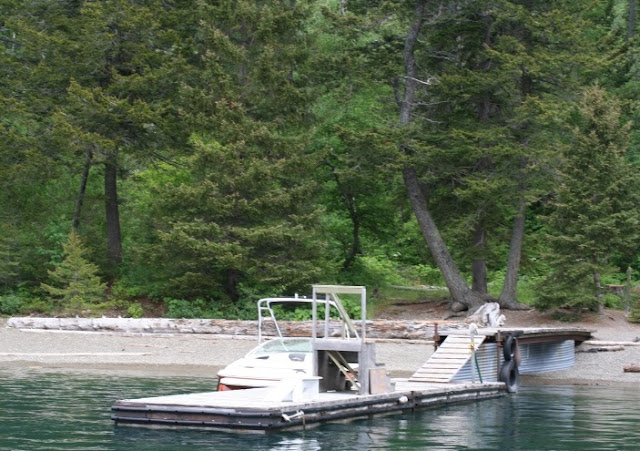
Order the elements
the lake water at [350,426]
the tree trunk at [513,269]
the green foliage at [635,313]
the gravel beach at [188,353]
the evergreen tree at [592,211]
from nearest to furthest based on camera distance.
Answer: the lake water at [350,426], the gravel beach at [188,353], the evergreen tree at [592,211], the green foliage at [635,313], the tree trunk at [513,269]

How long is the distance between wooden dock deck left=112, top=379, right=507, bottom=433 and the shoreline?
7845 millimetres

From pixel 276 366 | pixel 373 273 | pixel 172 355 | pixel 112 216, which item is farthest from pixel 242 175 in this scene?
pixel 276 366

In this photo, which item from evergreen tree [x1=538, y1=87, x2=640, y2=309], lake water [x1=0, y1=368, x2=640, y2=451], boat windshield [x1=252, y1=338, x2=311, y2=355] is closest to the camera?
lake water [x1=0, y1=368, x2=640, y2=451]

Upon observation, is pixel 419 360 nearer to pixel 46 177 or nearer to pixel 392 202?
pixel 392 202

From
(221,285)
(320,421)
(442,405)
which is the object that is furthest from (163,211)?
(320,421)

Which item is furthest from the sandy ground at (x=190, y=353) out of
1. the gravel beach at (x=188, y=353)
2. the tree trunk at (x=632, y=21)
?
the tree trunk at (x=632, y=21)

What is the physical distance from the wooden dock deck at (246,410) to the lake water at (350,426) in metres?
0.19

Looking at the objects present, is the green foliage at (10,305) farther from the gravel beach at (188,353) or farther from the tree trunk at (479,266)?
the tree trunk at (479,266)

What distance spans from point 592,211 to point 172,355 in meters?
13.9

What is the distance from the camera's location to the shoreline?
29.5 meters

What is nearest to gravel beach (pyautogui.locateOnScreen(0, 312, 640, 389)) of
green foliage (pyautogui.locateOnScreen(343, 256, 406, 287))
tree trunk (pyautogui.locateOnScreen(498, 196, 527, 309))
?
tree trunk (pyautogui.locateOnScreen(498, 196, 527, 309))

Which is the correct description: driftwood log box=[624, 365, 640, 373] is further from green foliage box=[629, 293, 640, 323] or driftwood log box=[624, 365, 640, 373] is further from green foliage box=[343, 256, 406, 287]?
green foliage box=[343, 256, 406, 287]

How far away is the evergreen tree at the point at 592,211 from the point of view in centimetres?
3378

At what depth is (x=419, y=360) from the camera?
100 ft
